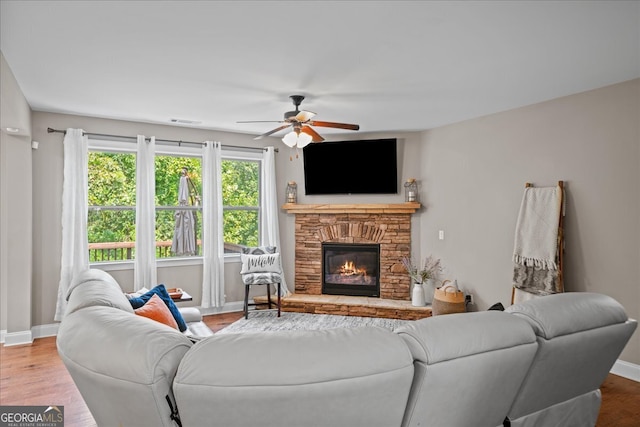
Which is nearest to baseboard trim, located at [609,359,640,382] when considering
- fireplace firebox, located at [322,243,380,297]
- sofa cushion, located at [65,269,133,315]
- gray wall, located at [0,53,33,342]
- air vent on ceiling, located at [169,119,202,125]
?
fireplace firebox, located at [322,243,380,297]

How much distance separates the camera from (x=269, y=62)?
3025 mm

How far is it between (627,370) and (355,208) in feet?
11.3

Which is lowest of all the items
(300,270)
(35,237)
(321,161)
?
(300,270)

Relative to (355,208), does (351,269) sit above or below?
below

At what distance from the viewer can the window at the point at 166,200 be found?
4.93 metres

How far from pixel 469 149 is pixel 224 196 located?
3.37 metres

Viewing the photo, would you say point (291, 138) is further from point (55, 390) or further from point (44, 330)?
point (44, 330)

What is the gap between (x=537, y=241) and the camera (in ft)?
13.3

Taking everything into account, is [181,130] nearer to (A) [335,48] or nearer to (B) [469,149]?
(A) [335,48]

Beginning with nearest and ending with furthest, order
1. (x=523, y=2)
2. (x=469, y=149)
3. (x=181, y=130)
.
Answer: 1. (x=523, y=2)
2. (x=469, y=149)
3. (x=181, y=130)

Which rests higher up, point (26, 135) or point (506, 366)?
point (26, 135)

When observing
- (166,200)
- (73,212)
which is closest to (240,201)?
(166,200)

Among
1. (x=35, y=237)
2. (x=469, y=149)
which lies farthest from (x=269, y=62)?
(x=35, y=237)

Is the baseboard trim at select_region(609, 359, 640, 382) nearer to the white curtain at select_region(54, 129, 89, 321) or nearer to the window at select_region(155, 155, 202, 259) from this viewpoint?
the window at select_region(155, 155, 202, 259)
